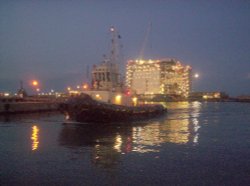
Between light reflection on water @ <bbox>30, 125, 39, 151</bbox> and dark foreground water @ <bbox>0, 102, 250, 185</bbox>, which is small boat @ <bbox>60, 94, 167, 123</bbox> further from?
dark foreground water @ <bbox>0, 102, 250, 185</bbox>

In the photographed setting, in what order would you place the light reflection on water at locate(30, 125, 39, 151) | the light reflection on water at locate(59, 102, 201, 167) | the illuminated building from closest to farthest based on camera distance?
the light reflection on water at locate(59, 102, 201, 167) < the light reflection on water at locate(30, 125, 39, 151) < the illuminated building

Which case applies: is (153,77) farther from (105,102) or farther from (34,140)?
(34,140)

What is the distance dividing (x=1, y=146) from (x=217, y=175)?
14.4 meters

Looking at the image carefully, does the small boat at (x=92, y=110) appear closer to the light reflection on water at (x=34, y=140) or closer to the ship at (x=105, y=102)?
the ship at (x=105, y=102)

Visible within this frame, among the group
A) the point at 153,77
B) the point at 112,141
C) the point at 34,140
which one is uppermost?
the point at 153,77

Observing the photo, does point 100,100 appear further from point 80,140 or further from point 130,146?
point 130,146

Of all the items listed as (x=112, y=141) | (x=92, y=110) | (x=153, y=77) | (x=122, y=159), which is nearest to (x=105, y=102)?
(x=92, y=110)

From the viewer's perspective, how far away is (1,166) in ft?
56.4

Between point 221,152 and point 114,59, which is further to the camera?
point 114,59

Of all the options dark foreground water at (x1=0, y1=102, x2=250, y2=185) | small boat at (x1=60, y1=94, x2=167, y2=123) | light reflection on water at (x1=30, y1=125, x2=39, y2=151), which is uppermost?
small boat at (x1=60, y1=94, x2=167, y2=123)

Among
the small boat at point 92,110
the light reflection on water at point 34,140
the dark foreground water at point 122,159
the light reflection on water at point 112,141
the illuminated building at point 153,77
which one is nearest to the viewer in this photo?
the dark foreground water at point 122,159

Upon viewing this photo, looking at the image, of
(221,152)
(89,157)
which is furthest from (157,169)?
(221,152)

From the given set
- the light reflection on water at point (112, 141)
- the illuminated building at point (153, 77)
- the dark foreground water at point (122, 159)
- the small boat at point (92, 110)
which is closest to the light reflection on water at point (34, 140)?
the dark foreground water at point (122, 159)

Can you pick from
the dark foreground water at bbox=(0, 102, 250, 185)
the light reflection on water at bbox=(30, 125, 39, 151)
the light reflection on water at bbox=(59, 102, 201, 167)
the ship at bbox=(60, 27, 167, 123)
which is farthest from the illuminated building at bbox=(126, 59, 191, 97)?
the dark foreground water at bbox=(0, 102, 250, 185)
